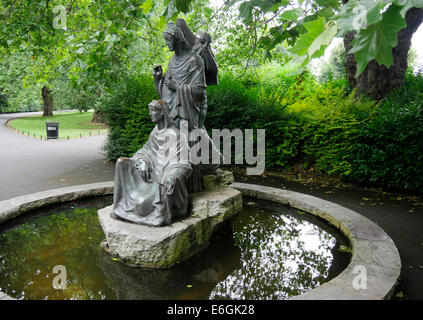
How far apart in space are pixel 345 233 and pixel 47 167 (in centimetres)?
874

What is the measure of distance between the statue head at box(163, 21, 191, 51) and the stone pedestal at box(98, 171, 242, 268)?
2.33 meters

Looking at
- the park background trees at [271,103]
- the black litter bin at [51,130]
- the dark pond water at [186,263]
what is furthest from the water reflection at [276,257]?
the black litter bin at [51,130]

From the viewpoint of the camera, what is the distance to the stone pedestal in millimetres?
3639

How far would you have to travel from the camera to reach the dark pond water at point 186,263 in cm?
333

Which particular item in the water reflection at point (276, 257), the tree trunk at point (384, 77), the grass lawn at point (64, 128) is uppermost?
the tree trunk at point (384, 77)

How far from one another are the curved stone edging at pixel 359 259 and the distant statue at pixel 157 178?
77.1 inches

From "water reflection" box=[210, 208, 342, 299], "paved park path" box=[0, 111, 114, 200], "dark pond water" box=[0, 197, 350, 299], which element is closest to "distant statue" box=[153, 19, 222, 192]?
"water reflection" box=[210, 208, 342, 299]

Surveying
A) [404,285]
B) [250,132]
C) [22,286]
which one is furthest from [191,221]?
[250,132]

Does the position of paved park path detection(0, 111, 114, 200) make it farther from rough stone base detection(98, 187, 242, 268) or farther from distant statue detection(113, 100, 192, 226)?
rough stone base detection(98, 187, 242, 268)

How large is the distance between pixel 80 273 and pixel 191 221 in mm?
1419

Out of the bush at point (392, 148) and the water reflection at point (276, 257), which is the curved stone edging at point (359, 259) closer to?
the water reflection at point (276, 257)
